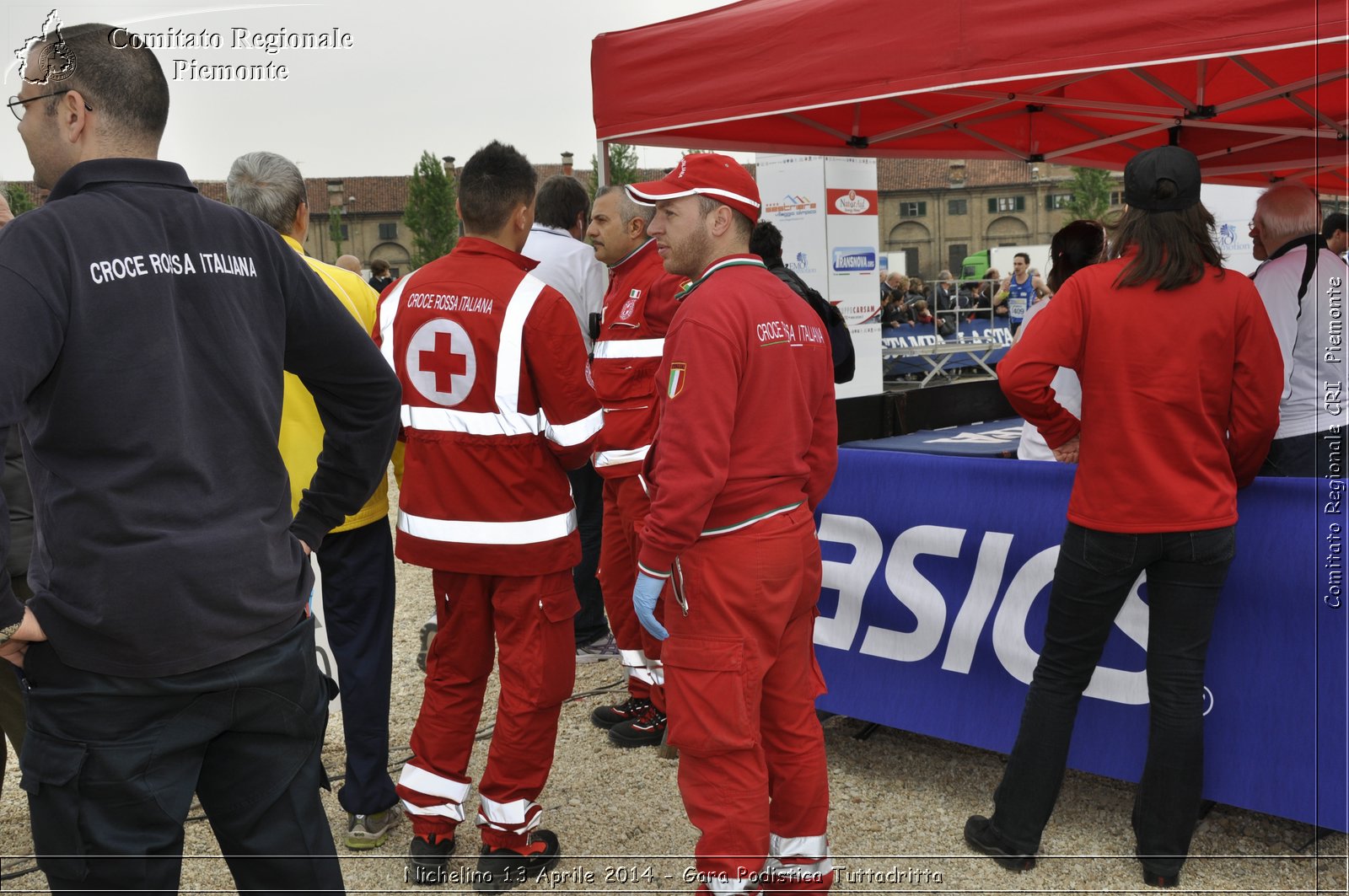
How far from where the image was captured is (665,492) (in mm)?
2629

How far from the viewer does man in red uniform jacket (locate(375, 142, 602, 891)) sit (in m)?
3.21

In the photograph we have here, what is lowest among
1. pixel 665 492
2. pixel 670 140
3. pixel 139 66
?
pixel 665 492

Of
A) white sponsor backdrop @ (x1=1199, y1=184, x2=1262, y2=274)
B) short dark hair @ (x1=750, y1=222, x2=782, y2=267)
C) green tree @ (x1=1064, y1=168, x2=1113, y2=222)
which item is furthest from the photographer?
green tree @ (x1=1064, y1=168, x2=1113, y2=222)

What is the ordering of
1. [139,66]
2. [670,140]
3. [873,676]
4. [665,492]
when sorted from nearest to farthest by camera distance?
[139,66] → [665,492] → [873,676] → [670,140]

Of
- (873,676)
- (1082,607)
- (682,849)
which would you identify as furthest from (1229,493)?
(682,849)

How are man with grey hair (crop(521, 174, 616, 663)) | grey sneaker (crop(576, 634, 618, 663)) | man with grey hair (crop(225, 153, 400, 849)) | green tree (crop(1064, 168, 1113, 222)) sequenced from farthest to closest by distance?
green tree (crop(1064, 168, 1113, 222)) < grey sneaker (crop(576, 634, 618, 663)) < man with grey hair (crop(521, 174, 616, 663)) < man with grey hair (crop(225, 153, 400, 849))

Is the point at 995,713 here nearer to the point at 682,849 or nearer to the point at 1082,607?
the point at 1082,607

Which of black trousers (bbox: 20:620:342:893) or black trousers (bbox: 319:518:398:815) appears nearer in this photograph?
black trousers (bbox: 20:620:342:893)

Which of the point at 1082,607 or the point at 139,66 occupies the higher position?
the point at 139,66

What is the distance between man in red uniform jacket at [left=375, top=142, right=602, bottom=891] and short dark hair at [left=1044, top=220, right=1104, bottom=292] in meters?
1.93

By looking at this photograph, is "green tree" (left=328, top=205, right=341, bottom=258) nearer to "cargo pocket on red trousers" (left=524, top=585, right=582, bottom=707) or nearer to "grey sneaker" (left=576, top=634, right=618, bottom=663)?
"grey sneaker" (left=576, top=634, right=618, bottom=663)

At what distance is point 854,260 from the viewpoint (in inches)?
538

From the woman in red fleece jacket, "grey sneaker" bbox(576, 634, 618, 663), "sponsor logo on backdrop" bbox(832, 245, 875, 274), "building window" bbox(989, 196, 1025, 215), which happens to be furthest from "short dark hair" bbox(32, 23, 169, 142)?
"building window" bbox(989, 196, 1025, 215)

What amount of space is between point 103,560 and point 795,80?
11.1 ft
